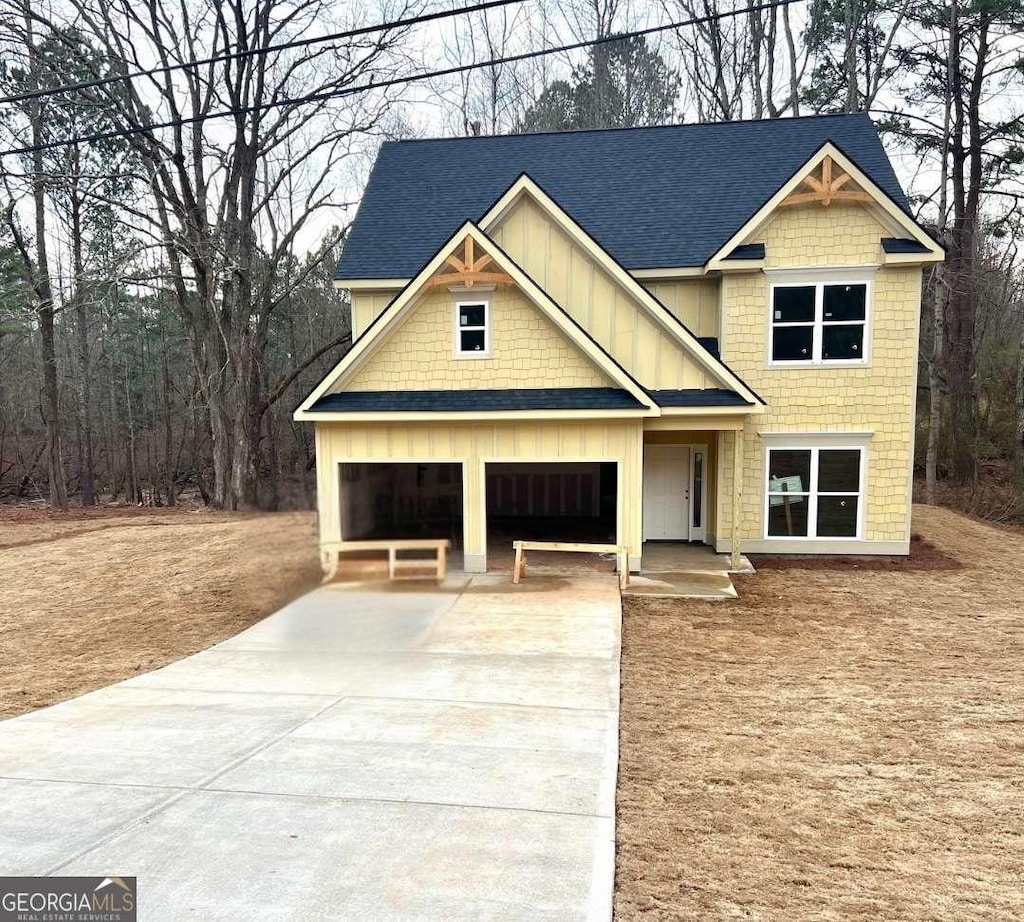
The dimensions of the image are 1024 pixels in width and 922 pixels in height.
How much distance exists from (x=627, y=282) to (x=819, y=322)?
4038 mm

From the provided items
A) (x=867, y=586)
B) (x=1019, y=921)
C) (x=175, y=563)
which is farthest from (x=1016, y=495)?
(x=175, y=563)

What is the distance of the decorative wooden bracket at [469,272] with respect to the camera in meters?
11.5

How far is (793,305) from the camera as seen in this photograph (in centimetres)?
1349

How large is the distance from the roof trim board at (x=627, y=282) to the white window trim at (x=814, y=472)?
1.75 metres

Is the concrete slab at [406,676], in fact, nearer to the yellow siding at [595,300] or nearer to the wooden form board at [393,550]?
the wooden form board at [393,550]

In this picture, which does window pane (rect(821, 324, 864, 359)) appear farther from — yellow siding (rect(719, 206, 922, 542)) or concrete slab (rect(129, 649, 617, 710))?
concrete slab (rect(129, 649, 617, 710))

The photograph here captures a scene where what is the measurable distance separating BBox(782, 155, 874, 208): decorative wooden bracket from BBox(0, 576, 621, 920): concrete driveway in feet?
30.6

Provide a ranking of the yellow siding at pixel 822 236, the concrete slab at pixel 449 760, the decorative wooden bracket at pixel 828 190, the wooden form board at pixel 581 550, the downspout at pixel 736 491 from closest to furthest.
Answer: the concrete slab at pixel 449 760 < the wooden form board at pixel 581 550 < the downspout at pixel 736 491 < the decorative wooden bracket at pixel 828 190 < the yellow siding at pixel 822 236

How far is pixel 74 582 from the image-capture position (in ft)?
40.9

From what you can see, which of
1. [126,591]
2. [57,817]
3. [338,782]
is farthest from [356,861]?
[126,591]

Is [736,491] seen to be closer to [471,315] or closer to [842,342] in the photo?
[842,342]

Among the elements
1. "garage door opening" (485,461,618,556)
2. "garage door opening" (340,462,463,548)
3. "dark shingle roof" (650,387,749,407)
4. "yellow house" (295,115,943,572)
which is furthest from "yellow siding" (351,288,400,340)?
"dark shingle roof" (650,387,749,407)

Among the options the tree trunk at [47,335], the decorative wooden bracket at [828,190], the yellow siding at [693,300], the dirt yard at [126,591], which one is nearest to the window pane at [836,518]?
the yellow siding at [693,300]

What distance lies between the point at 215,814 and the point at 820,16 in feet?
102
